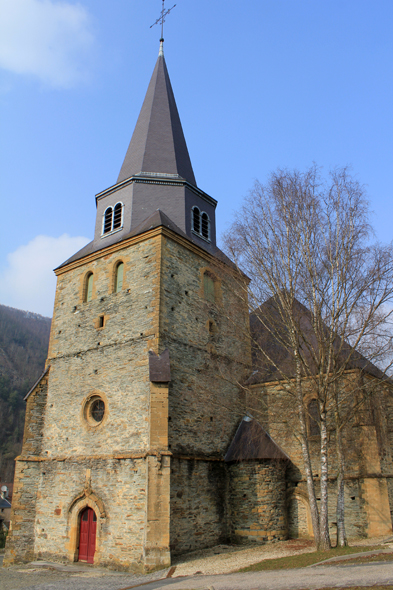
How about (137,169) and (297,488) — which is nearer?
(297,488)

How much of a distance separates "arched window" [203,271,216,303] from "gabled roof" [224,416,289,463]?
15.7 feet

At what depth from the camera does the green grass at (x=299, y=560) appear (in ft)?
30.4

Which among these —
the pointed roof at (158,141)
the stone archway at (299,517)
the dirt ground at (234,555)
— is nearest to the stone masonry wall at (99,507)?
the dirt ground at (234,555)

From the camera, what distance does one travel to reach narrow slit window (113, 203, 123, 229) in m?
17.0

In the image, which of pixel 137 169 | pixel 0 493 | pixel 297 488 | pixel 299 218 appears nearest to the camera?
pixel 299 218

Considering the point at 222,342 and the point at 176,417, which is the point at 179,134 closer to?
the point at 222,342

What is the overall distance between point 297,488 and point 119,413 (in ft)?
21.6

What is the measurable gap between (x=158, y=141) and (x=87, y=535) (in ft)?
50.3

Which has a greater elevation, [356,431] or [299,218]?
[299,218]

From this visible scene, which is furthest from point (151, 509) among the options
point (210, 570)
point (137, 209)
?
point (137, 209)

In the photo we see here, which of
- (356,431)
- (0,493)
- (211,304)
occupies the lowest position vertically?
(0,493)

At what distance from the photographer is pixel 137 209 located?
1667 cm

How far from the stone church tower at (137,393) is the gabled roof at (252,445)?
0.39 meters

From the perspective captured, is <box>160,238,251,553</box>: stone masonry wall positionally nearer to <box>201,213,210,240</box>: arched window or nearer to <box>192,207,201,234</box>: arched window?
<box>192,207,201,234</box>: arched window
